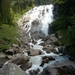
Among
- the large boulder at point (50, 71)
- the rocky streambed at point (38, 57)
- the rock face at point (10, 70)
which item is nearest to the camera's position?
the rock face at point (10, 70)

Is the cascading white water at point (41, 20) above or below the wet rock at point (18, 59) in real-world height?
above

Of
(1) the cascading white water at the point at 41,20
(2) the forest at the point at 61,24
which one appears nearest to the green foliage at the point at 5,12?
(2) the forest at the point at 61,24

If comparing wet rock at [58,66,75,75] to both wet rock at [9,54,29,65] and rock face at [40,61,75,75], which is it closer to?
rock face at [40,61,75,75]

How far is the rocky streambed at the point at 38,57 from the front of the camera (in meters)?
20.2

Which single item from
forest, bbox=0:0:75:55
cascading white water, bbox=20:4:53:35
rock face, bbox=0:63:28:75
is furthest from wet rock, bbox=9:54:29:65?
cascading white water, bbox=20:4:53:35

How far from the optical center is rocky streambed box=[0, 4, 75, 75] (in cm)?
2025

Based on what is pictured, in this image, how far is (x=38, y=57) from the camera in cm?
3066

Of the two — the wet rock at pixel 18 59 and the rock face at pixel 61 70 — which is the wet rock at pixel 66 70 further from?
the wet rock at pixel 18 59

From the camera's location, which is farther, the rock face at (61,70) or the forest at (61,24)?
the forest at (61,24)

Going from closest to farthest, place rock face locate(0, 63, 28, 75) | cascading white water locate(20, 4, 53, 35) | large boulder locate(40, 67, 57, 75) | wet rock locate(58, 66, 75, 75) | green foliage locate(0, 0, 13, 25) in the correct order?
rock face locate(0, 63, 28, 75) < large boulder locate(40, 67, 57, 75) < wet rock locate(58, 66, 75, 75) < green foliage locate(0, 0, 13, 25) < cascading white water locate(20, 4, 53, 35)

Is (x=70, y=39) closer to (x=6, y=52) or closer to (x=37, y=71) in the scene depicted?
(x=37, y=71)

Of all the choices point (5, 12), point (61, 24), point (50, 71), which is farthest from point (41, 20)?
point (50, 71)

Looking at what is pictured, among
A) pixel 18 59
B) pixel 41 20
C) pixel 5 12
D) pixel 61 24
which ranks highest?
pixel 5 12

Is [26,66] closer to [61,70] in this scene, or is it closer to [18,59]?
[18,59]
